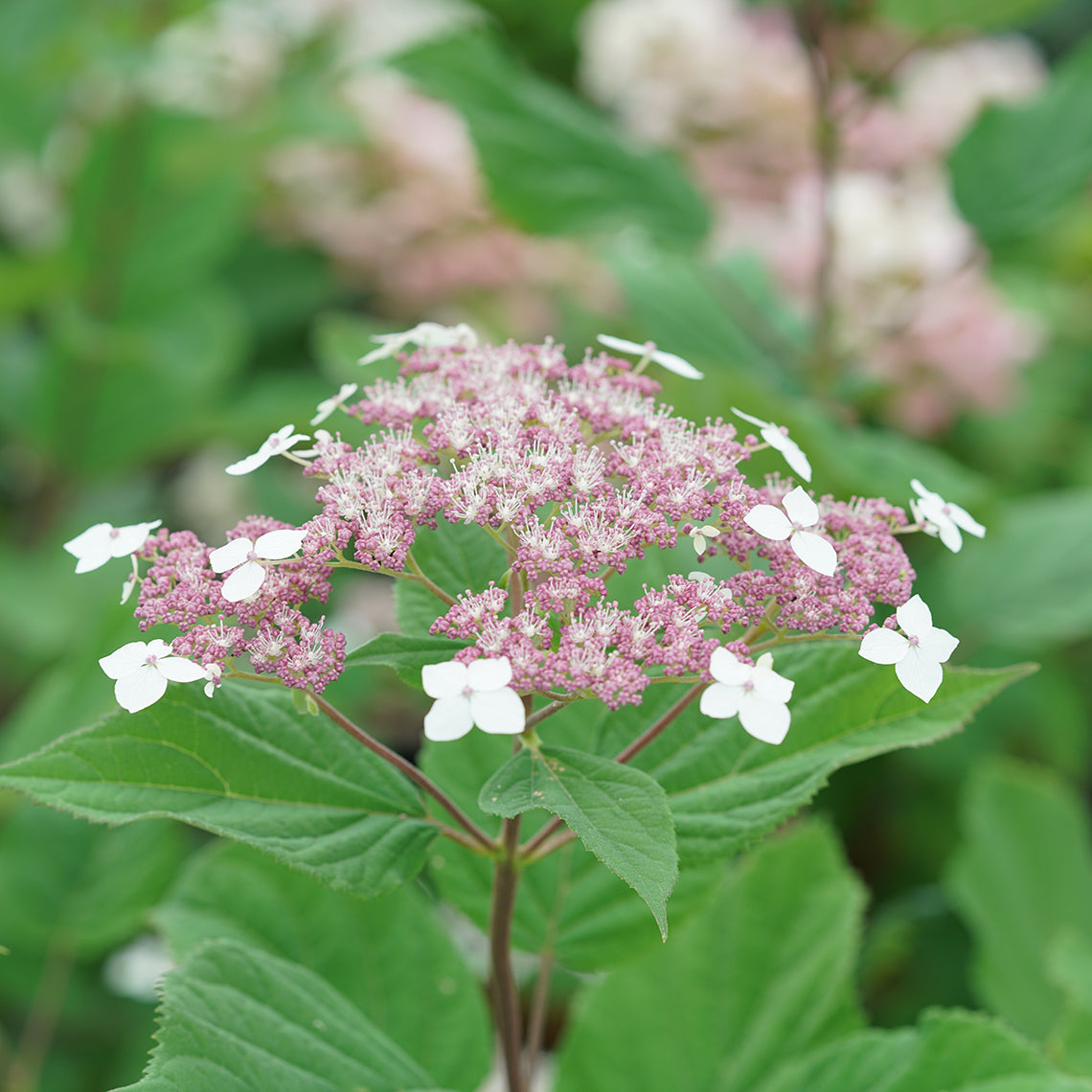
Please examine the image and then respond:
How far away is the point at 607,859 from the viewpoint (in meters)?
0.47

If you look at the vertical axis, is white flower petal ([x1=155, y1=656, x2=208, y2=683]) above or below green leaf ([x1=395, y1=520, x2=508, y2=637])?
above

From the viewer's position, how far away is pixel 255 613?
0.53 metres

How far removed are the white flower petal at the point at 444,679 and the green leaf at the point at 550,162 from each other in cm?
89

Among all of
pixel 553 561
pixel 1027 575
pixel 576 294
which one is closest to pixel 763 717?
pixel 553 561

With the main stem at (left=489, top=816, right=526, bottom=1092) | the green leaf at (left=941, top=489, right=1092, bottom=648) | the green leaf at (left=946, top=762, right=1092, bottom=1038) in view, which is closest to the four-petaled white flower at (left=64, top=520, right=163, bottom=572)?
the main stem at (left=489, top=816, right=526, bottom=1092)

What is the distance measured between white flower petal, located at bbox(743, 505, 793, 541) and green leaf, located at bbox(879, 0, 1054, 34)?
2.82ft

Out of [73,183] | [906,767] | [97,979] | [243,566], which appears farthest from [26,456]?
[243,566]

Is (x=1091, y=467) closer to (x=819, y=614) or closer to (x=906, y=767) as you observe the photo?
(x=906, y=767)

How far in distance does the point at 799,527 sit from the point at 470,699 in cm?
18

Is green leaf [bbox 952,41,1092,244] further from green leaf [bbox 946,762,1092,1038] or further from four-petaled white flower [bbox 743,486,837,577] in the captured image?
four-petaled white flower [bbox 743,486,837,577]

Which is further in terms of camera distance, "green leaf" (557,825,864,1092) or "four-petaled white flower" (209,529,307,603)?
"green leaf" (557,825,864,1092)

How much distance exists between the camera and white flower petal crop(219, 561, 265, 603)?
507 mm

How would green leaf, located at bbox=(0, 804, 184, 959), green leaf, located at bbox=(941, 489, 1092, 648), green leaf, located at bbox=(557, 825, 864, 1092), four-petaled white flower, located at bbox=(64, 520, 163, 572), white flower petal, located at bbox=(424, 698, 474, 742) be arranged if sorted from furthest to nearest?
green leaf, located at bbox=(941, 489, 1092, 648) < green leaf, located at bbox=(0, 804, 184, 959) < green leaf, located at bbox=(557, 825, 864, 1092) < four-petaled white flower, located at bbox=(64, 520, 163, 572) < white flower petal, located at bbox=(424, 698, 474, 742)

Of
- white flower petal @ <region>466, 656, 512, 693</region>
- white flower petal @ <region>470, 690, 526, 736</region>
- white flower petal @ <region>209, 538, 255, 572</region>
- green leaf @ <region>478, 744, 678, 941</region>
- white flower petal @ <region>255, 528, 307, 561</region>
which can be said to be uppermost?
white flower petal @ <region>255, 528, 307, 561</region>
